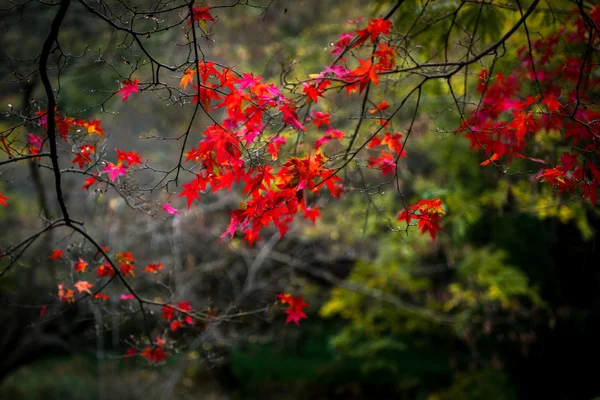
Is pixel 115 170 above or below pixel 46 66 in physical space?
below

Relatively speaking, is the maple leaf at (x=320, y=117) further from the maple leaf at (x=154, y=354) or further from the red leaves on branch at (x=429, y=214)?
the maple leaf at (x=154, y=354)

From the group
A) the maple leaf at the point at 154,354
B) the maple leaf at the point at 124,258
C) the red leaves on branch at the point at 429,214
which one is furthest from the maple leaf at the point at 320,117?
the maple leaf at the point at 154,354

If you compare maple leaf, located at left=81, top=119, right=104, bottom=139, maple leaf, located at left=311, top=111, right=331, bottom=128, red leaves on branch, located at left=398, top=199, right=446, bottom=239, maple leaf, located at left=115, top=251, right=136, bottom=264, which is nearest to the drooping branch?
maple leaf, located at left=81, top=119, right=104, bottom=139

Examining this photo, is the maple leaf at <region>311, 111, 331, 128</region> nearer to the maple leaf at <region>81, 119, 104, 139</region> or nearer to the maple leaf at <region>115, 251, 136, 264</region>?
the maple leaf at <region>81, 119, 104, 139</region>

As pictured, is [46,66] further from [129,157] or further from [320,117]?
[320,117]

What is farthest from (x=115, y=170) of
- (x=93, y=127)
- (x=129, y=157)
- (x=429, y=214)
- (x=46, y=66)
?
(x=429, y=214)

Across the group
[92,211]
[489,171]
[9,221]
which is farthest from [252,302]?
[9,221]

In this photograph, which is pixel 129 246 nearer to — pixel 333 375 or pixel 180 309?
pixel 333 375

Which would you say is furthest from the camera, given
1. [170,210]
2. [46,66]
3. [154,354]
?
[154,354]

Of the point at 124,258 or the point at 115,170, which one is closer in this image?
the point at 115,170

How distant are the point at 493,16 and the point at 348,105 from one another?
3514mm

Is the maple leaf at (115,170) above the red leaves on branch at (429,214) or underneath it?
above

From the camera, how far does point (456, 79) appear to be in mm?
4227

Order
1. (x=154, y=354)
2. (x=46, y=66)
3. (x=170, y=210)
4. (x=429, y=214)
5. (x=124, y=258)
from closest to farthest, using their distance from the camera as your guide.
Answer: (x=46, y=66) < (x=429, y=214) < (x=170, y=210) < (x=154, y=354) < (x=124, y=258)
